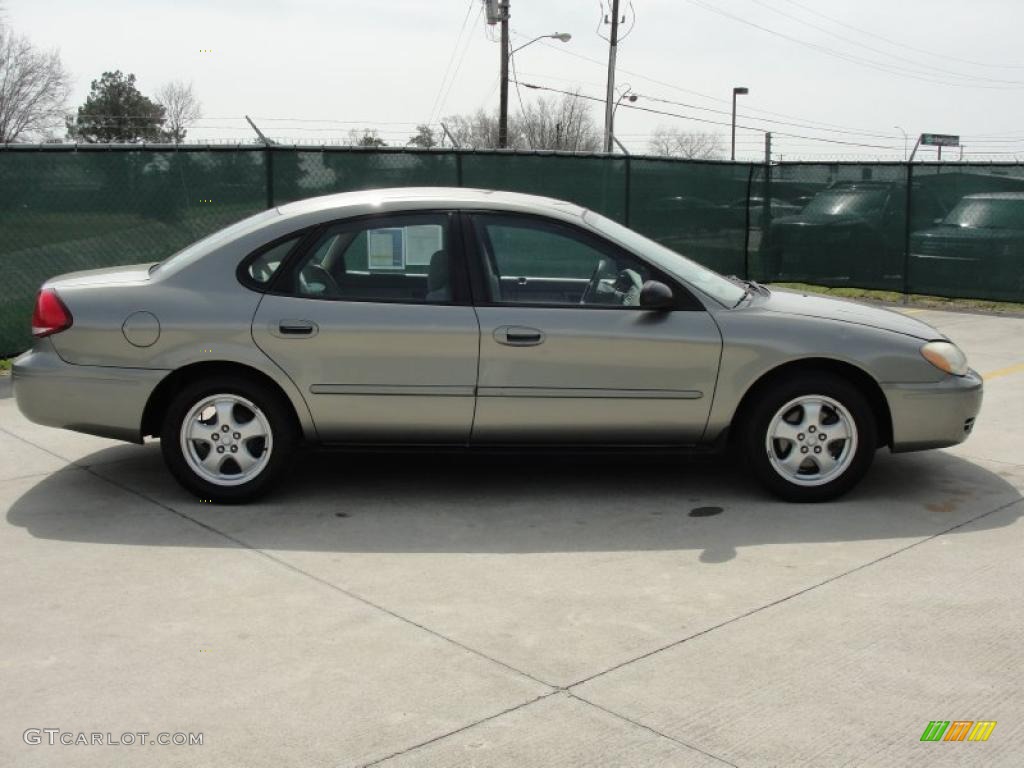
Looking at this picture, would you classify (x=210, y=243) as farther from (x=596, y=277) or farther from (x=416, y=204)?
(x=596, y=277)

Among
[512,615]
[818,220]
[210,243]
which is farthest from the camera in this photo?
[818,220]

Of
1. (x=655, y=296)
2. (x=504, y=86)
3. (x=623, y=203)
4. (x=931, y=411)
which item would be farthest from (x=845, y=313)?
(x=504, y=86)

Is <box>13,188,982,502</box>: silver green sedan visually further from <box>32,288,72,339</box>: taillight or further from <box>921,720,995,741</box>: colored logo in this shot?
<box>921,720,995,741</box>: colored logo

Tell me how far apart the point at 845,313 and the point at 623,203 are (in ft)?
27.3

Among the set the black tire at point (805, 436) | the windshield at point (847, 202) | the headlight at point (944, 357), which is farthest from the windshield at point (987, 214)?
the black tire at point (805, 436)

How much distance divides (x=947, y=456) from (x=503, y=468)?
270 cm

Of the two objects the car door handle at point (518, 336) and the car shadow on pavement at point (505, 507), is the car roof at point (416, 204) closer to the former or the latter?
the car door handle at point (518, 336)

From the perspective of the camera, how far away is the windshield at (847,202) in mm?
Answer: 14758

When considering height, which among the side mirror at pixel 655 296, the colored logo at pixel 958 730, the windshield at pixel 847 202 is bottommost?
the colored logo at pixel 958 730

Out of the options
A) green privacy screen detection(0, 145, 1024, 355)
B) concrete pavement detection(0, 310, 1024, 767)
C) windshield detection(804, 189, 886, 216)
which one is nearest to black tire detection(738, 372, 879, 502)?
concrete pavement detection(0, 310, 1024, 767)

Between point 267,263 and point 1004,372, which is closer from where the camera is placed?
point 267,263

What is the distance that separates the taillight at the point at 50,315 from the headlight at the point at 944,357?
434 centimetres

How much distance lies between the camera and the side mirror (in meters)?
5.65

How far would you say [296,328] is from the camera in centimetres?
566
